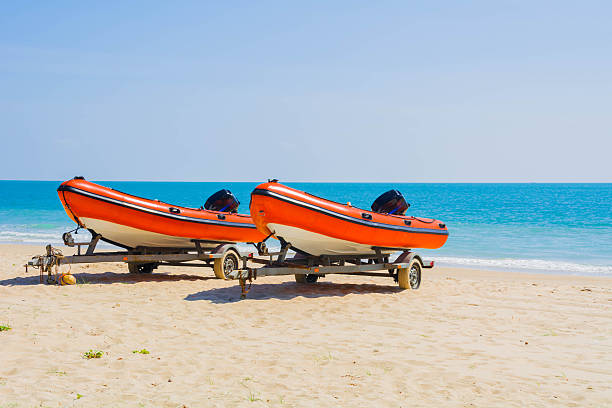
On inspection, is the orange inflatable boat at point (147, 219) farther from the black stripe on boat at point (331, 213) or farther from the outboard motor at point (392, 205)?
the outboard motor at point (392, 205)

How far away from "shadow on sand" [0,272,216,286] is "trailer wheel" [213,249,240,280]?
580mm

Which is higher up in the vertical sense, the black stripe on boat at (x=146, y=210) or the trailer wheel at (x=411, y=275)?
the black stripe on boat at (x=146, y=210)

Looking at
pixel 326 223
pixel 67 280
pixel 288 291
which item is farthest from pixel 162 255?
pixel 326 223

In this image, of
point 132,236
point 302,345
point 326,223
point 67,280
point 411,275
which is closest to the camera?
point 302,345

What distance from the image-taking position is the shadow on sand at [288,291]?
9.98 meters

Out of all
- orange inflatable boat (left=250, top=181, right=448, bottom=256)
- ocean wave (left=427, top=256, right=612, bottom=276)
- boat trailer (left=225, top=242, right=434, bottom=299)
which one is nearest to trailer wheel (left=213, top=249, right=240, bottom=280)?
boat trailer (left=225, top=242, right=434, bottom=299)

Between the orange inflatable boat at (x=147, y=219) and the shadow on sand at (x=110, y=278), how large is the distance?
0.69 m

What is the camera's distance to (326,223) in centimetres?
1012

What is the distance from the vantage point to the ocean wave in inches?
686

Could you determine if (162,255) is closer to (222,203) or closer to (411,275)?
(222,203)

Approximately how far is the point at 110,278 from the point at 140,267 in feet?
3.11

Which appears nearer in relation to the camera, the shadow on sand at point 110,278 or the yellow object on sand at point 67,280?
the yellow object on sand at point 67,280

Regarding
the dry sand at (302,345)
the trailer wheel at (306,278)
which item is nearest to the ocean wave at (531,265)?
the dry sand at (302,345)

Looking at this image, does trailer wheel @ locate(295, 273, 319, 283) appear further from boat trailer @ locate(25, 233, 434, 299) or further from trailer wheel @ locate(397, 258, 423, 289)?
trailer wheel @ locate(397, 258, 423, 289)
